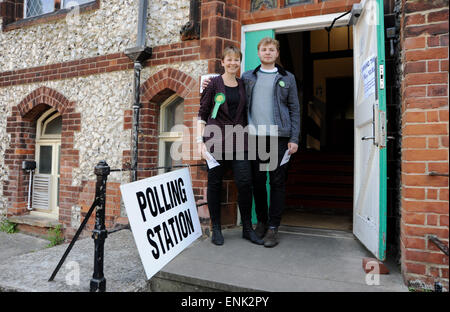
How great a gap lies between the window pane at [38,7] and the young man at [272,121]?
447 cm

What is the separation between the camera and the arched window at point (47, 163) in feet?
17.8

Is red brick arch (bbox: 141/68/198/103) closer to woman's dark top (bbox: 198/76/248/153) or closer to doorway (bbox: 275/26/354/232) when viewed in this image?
woman's dark top (bbox: 198/76/248/153)

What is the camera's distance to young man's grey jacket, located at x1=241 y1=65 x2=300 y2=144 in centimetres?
308

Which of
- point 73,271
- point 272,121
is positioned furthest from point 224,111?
point 73,271

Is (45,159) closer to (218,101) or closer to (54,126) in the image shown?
(54,126)

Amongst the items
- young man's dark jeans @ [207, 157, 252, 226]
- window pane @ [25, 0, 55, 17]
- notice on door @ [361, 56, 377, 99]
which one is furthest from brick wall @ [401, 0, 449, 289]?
window pane @ [25, 0, 55, 17]

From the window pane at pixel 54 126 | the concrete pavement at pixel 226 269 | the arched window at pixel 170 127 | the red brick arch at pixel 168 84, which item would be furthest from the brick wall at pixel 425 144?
the window pane at pixel 54 126

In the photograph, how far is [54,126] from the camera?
5605 millimetres

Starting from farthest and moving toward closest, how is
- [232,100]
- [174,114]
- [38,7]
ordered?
[38,7] < [174,114] < [232,100]

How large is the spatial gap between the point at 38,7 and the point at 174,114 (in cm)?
368

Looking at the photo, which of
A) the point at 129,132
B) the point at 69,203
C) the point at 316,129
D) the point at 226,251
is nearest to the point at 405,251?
the point at 226,251

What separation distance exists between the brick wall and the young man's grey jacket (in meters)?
1.03

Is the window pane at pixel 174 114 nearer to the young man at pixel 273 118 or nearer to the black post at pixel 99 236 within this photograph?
the young man at pixel 273 118
